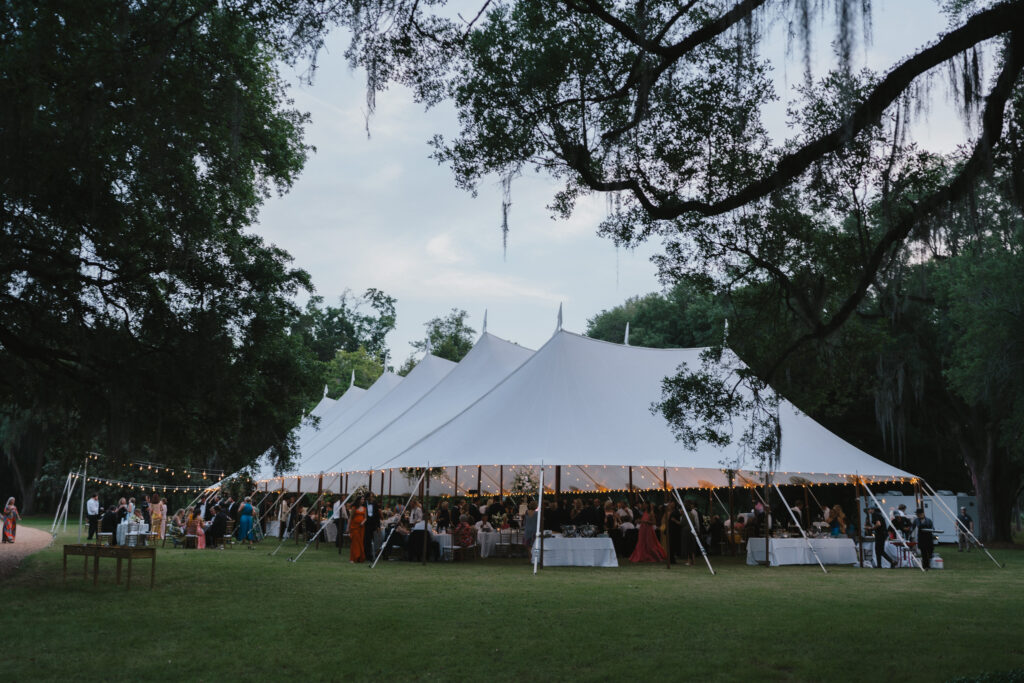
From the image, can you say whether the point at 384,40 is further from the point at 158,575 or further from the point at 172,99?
the point at 158,575

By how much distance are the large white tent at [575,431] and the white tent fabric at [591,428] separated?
0.02 metres

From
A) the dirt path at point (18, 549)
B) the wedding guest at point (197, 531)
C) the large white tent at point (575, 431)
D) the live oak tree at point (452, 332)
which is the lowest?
the dirt path at point (18, 549)

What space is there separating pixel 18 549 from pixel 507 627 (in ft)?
48.7

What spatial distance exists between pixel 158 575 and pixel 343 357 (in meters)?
39.9

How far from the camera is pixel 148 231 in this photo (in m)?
→ 10.1

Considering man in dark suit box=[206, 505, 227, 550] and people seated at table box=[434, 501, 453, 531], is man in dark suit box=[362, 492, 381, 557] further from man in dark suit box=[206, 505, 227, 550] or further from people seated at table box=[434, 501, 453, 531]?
man in dark suit box=[206, 505, 227, 550]

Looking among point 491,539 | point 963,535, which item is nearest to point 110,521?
point 491,539

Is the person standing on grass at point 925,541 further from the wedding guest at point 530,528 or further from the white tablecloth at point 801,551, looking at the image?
the wedding guest at point 530,528

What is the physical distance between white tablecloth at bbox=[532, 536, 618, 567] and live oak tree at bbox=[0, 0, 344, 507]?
5.13 m

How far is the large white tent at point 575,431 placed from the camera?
14.3m

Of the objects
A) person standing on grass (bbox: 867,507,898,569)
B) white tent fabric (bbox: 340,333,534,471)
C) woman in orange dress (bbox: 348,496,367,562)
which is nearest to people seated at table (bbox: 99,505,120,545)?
white tent fabric (bbox: 340,333,534,471)

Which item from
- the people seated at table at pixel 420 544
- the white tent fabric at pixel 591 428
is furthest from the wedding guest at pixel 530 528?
the people seated at table at pixel 420 544

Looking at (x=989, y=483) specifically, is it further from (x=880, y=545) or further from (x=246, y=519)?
(x=246, y=519)

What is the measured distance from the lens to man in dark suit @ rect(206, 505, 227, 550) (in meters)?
19.6
